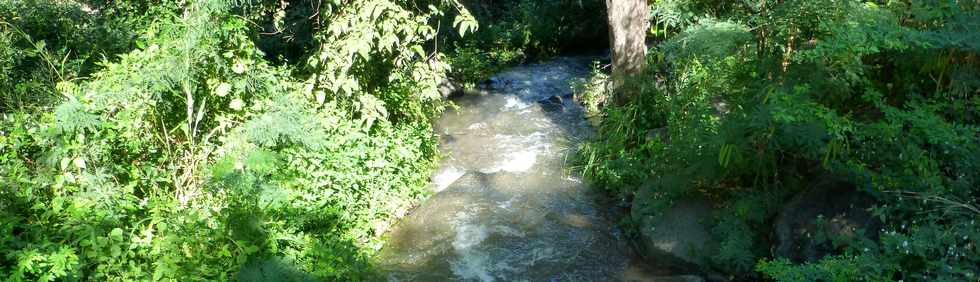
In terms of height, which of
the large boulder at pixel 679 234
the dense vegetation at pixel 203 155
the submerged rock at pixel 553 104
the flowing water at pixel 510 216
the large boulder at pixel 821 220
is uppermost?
the dense vegetation at pixel 203 155

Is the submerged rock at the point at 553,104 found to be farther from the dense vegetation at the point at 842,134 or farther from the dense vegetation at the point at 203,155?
the dense vegetation at the point at 842,134

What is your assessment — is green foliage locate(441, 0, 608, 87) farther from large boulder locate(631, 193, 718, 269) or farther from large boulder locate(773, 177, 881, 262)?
large boulder locate(773, 177, 881, 262)

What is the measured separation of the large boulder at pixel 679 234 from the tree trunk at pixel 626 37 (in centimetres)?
221

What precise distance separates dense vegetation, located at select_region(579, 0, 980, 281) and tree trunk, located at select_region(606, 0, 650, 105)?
132cm

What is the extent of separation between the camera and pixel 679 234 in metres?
5.80

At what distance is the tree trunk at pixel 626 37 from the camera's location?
7742 millimetres

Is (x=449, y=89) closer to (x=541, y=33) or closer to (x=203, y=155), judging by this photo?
(x=541, y=33)

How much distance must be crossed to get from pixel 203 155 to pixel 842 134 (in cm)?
497

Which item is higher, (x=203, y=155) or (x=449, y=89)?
(x=203, y=155)

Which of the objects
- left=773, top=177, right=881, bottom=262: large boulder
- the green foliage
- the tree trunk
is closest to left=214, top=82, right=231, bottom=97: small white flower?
the tree trunk

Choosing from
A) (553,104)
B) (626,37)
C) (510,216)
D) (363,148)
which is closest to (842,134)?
(510,216)

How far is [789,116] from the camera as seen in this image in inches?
167

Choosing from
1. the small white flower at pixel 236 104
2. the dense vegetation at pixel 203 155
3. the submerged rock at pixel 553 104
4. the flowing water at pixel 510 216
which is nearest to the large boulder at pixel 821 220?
the flowing water at pixel 510 216

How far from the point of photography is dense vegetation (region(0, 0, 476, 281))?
14.6 feet
